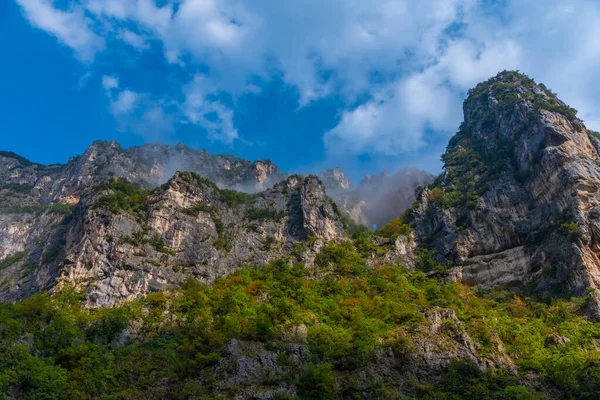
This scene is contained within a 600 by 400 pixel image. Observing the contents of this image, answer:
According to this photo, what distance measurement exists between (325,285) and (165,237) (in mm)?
26323

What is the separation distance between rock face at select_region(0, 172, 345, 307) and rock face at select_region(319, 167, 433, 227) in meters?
40.9

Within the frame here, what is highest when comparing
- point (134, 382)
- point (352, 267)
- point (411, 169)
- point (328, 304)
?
point (411, 169)

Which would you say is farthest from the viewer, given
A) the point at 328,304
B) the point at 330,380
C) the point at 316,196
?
the point at 316,196

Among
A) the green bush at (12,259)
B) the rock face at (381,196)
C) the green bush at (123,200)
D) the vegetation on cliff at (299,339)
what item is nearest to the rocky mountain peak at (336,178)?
the rock face at (381,196)

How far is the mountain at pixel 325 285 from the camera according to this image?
145 ft

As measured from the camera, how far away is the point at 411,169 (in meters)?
156

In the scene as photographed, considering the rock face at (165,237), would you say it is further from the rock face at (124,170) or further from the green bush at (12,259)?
the rock face at (124,170)

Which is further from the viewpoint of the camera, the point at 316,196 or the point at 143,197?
the point at 316,196

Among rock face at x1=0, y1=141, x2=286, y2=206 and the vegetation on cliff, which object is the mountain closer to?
the vegetation on cliff

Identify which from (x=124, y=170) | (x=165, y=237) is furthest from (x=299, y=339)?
(x=124, y=170)

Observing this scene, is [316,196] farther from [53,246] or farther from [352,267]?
[53,246]

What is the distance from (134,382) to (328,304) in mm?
25813

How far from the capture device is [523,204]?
81375 mm

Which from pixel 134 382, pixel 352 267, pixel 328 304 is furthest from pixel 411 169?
pixel 134 382
